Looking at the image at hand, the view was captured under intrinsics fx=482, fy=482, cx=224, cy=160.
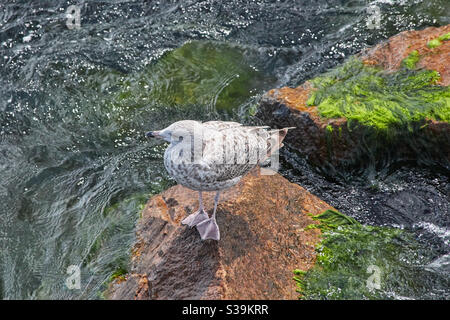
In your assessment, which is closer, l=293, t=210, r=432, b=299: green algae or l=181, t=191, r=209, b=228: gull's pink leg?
l=293, t=210, r=432, b=299: green algae

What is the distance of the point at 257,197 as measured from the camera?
4539mm

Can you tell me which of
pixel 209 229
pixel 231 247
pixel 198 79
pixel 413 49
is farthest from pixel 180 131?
pixel 413 49

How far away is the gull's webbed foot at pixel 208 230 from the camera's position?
397 centimetres

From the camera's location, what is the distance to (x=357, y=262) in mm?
4328

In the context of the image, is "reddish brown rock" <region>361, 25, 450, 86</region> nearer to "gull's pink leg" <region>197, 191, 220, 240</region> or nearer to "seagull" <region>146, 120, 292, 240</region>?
"seagull" <region>146, 120, 292, 240</region>

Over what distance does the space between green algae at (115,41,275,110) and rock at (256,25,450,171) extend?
923 millimetres

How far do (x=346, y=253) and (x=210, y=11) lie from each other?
5.09 metres

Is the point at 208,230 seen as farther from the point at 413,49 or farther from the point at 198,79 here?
the point at 413,49

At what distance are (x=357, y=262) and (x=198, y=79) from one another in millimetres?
3784

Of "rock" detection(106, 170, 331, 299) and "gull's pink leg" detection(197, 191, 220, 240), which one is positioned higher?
"gull's pink leg" detection(197, 191, 220, 240)

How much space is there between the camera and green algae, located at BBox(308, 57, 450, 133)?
551 centimetres

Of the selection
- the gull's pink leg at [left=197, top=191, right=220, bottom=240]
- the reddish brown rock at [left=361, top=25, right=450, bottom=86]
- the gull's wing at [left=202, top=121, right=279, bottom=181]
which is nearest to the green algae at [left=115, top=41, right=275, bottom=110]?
the reddish brown rock at [left=361, top=25, right=450, bottom=86]
